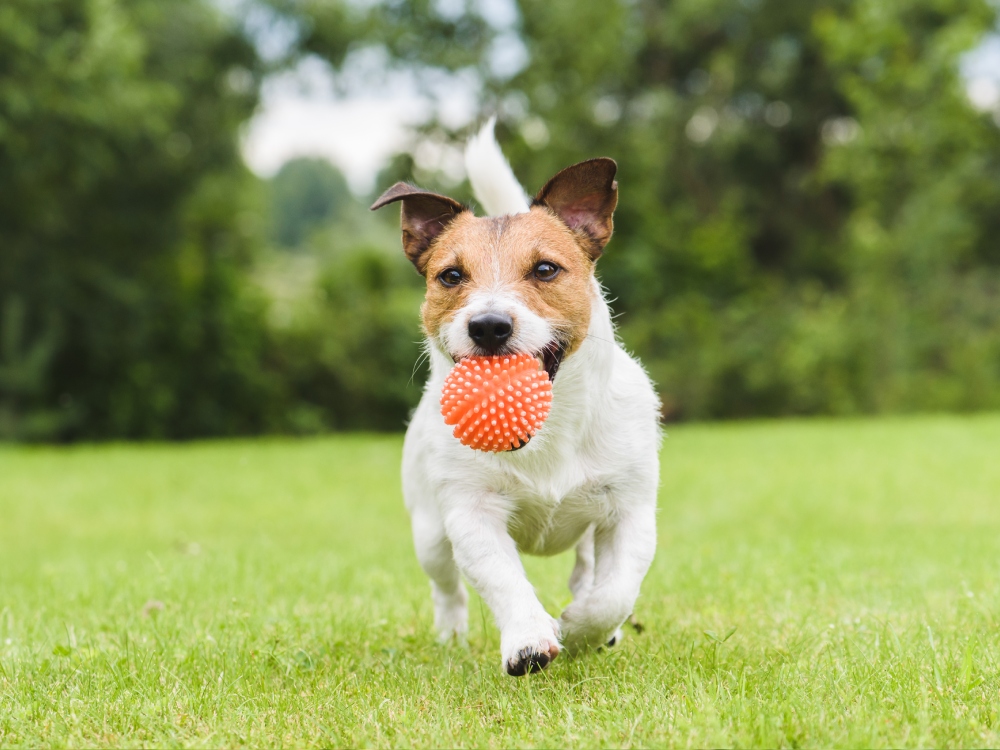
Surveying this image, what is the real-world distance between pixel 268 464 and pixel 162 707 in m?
11.7

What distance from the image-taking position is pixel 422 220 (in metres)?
4.34

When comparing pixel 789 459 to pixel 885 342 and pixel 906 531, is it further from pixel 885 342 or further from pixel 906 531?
pixel 885 342

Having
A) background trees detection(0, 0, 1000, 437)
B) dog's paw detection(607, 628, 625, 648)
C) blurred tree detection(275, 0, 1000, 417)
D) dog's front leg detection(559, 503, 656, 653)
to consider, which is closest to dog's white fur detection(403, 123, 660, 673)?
dog's front leg detection(559, 503, 656, 653)

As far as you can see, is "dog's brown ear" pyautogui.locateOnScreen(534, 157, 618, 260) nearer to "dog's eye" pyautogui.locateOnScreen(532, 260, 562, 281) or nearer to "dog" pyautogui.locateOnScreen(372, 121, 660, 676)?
"dog" pyautogui.locateOnScreen(372, 121, 660, 676)

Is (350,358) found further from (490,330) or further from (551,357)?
(490,330)

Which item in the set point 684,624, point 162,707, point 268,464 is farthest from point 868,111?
point 162,707

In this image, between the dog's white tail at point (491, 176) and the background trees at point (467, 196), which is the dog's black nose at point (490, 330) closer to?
the dog's white tail at point (491, 176)

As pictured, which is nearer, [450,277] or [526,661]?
A: [526,661]

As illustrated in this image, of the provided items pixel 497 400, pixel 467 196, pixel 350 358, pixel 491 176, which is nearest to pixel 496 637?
pixel 497 400

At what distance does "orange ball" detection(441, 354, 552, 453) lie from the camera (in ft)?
11.1

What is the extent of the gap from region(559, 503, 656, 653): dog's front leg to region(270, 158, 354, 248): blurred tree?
53244 millimetres

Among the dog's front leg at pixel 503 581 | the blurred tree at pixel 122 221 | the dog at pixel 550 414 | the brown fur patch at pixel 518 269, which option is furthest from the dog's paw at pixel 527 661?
the blurred tree at pixel 122 221

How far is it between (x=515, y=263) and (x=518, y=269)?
1.2 inches

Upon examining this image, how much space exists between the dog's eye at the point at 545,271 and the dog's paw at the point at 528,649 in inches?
51.9
